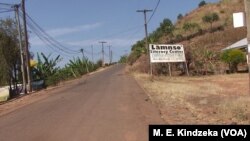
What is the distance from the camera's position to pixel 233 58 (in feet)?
153

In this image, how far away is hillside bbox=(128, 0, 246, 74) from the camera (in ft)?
167

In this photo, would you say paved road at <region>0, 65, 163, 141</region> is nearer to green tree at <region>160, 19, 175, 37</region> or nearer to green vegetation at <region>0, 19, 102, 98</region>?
green vegetation at <region>0, 19, 102, 98</region>

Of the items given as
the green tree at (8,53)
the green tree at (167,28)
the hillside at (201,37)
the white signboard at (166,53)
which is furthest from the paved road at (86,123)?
the green tree at (167,28)

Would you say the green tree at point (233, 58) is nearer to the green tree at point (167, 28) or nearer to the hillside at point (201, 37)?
the hillside at point (201, 37)

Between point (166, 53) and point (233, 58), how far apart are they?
21.2 feet

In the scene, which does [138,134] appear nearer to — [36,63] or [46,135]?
[46,135]

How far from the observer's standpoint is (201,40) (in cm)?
7869

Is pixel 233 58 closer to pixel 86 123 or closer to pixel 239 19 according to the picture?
pixel 239 19

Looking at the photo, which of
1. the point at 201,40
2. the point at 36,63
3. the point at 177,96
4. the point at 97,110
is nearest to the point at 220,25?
the point at 201,40

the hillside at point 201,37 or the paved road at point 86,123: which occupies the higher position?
the hillside at point 201,37

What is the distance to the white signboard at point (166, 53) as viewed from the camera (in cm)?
4428

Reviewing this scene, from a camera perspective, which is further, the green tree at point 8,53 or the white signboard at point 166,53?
the green tree at point 8,53

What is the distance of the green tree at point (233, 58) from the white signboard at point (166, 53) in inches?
158

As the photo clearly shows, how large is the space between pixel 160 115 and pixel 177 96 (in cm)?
757
